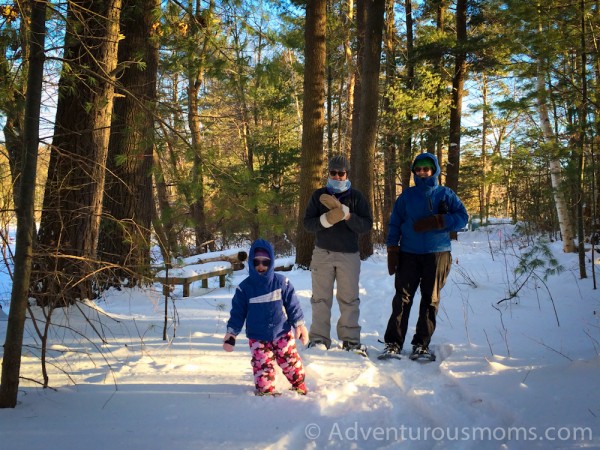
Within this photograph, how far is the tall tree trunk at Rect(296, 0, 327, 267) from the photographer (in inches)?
339

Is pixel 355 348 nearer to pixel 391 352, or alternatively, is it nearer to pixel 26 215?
pixel 391 352

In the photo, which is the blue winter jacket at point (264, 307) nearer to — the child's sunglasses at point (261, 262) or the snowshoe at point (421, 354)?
the child's sunglasses at point (261, 262)

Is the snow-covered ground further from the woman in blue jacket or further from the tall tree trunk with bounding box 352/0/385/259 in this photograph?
the tall tree trunk with bounding box 352/0/385/259

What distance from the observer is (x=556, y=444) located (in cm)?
226

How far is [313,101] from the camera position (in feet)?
28.7

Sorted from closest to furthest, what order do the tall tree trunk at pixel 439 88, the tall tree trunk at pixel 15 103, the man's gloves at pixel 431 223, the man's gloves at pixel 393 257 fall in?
the tall tree trunk at pixel 15 103
the man's gloves at pixel 431 223
the man's gloves at pixel 393 257
the tall tree trunk at pixel 439 88

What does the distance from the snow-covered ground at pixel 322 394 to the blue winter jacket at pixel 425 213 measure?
41.6 inches

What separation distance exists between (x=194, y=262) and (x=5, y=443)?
22.6 feet

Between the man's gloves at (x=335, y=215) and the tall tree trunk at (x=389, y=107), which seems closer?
the man's gloves at (x=335, y=215)

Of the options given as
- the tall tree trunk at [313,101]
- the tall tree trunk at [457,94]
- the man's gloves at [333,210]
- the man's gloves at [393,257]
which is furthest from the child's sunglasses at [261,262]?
the tall tree trunk at [457,94]

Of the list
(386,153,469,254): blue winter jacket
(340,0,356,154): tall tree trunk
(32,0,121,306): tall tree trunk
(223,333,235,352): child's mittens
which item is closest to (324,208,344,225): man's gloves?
(386,153,469,254): blue winter jacket

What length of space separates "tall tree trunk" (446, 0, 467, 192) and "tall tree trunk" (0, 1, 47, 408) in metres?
14.4

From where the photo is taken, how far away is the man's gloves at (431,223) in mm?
4016

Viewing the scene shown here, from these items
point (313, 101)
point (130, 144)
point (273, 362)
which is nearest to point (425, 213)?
point (273, 362)
